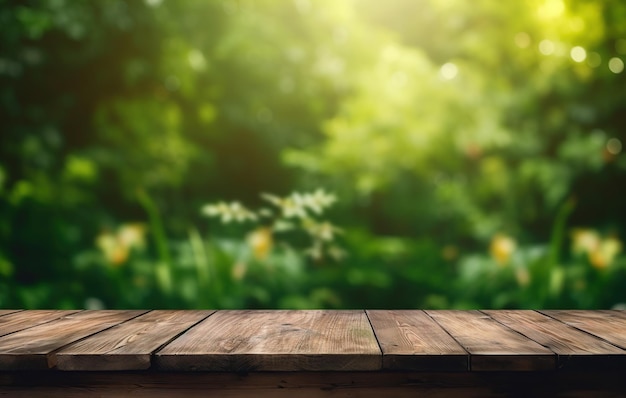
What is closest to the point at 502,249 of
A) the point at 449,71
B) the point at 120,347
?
the point at 449,71

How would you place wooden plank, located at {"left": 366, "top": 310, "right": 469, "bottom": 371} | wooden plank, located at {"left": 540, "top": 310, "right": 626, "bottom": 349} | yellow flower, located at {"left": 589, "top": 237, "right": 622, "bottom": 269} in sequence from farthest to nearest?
yellow flower, located at {"left": 589, "top": 237, "right": 622, "bottom": 269}
wooden plank, located at {"left": 540, "top": 310, "right": 626, "bottom": 349}
wooden plank, located at {"left": 366, "top": 310, "right": 469, "bottom": 371}

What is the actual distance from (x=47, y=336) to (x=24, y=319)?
33cm

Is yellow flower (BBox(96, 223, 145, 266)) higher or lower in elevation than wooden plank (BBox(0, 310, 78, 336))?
higher

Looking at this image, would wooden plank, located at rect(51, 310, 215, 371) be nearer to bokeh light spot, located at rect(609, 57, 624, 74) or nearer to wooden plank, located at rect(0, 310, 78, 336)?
wooden plank, located at rect(0, 310, 78, 336)

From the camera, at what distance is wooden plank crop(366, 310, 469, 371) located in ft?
3.30

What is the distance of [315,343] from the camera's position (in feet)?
3.60

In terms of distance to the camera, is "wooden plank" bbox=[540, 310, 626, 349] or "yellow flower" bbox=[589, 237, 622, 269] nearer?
"wooden plank" bbox=[540, 310, 626, 349]

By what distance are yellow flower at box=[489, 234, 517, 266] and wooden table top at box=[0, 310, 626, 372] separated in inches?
14.2

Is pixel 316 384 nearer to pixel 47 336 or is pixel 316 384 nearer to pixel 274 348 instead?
pixel 274 348

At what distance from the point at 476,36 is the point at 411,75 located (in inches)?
9.8

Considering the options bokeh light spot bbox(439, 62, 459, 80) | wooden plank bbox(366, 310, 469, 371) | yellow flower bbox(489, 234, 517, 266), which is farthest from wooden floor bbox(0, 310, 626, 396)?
bokeh light spot bbox(439, 62, 459, 80)

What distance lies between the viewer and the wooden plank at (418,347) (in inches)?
39.6

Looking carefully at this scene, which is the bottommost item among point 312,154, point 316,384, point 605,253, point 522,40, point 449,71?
point 316,384

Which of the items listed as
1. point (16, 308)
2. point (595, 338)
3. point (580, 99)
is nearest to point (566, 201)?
point (580, 99)
